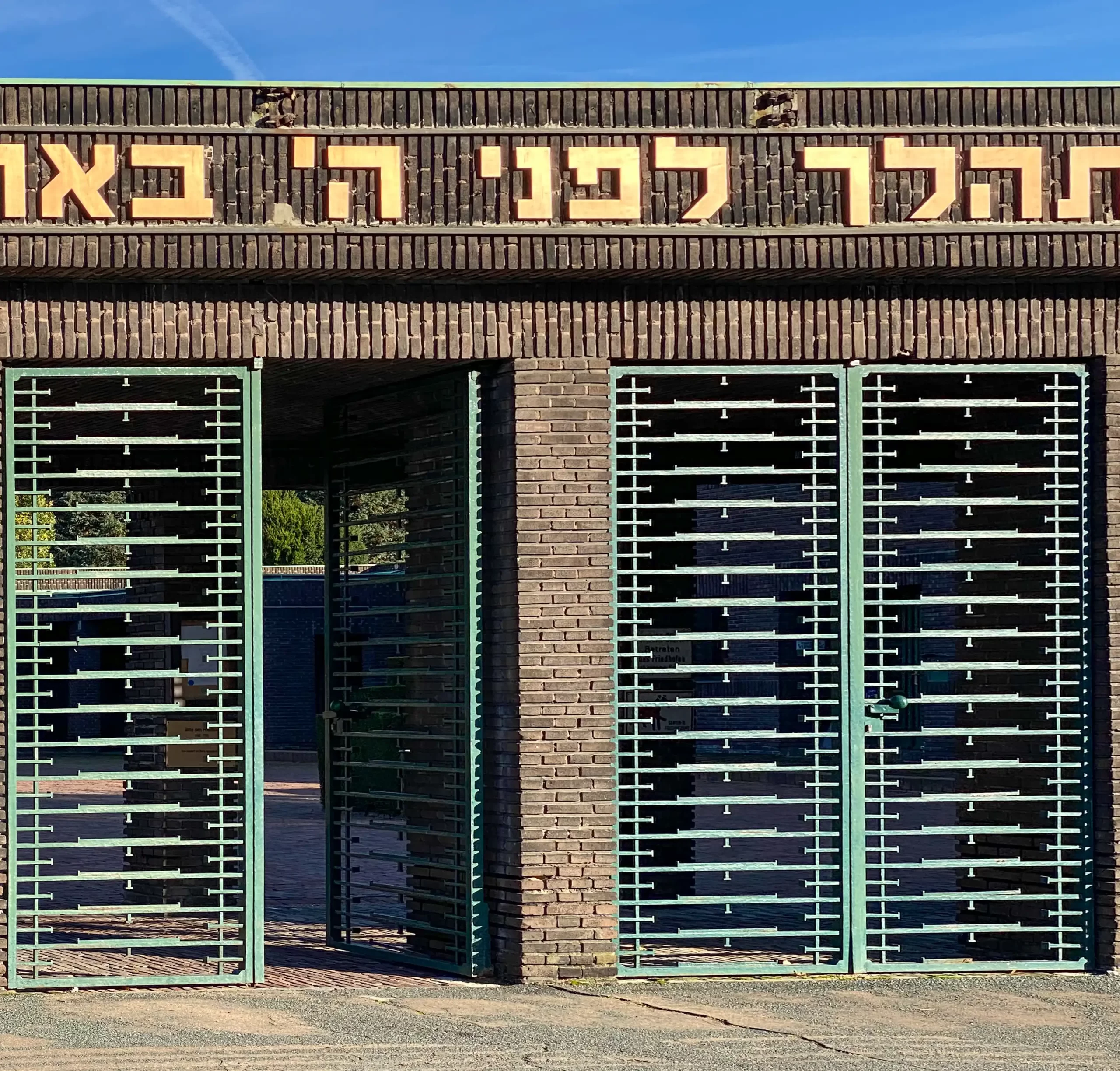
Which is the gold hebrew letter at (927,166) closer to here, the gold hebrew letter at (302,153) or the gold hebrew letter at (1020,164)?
the gold hebrew letter at (1020,164)

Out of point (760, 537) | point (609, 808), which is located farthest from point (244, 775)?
point (760, 537)

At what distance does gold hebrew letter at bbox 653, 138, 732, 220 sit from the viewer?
32.9ft

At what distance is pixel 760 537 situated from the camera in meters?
9.93

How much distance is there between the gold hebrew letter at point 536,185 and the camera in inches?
392

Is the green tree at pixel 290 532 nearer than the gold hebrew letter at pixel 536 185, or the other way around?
the gold hebrew letter at pixel 536 185

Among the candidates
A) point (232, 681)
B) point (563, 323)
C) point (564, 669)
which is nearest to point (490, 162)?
point (563, 323)

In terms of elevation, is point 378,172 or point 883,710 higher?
point 378,172

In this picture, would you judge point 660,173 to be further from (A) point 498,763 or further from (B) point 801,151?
(A) point 498,763

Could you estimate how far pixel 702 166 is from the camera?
1005 cm

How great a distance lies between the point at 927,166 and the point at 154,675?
497cm

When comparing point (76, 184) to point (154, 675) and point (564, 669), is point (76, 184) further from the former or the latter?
point (564, 669)

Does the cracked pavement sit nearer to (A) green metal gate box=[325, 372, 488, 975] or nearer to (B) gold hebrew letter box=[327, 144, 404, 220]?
(A) green metal gate box=[325, 372, 488, 975]

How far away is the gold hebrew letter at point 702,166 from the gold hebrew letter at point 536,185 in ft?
1.93

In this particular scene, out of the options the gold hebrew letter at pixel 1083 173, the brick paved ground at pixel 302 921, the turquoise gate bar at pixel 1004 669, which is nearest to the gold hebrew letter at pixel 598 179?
the turquoise gate bar at pixel 1004 669
